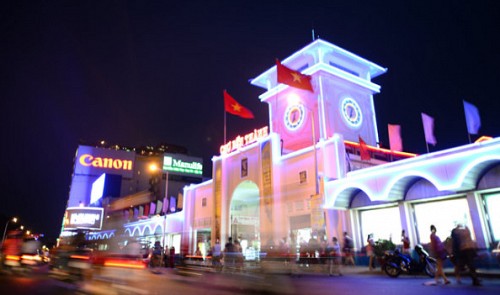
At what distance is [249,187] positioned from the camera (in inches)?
1351

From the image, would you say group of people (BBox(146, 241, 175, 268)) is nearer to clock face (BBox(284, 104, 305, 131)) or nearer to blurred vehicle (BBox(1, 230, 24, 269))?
blurred vehicle (BBox(1, 230, 24, 269))

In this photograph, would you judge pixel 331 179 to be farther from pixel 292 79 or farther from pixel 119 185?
pixel 119 185

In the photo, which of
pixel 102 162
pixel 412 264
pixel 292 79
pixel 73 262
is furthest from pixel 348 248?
pixel 102 162

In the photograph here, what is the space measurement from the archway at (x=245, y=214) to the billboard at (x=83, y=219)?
4101cm

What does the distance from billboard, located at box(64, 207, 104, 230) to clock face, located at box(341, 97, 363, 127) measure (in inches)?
2021

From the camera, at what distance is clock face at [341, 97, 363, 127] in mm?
35125

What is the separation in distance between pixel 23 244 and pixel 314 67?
1028 inches

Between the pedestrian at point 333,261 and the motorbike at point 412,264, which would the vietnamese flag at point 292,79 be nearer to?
the pedestrian at point 333,261

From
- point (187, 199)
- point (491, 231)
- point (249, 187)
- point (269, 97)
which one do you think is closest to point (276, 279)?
point (491, 231)

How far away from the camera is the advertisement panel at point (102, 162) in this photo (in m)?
85.7

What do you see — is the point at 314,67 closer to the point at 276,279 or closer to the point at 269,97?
the point at 269,97

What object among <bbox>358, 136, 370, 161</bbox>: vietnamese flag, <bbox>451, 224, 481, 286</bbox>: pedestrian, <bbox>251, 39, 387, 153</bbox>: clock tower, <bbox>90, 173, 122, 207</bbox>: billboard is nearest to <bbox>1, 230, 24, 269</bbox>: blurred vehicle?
<bbox>251, 39, 387, 153</bbox>: clock tower

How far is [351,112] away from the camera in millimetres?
35781

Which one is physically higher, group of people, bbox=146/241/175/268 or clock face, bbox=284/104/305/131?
clock face, bbox=284/104/305/131
